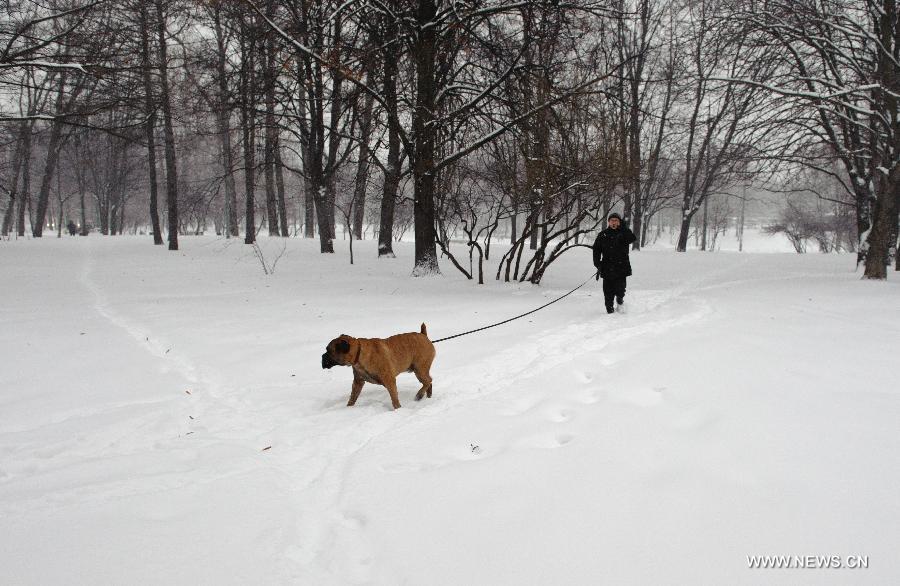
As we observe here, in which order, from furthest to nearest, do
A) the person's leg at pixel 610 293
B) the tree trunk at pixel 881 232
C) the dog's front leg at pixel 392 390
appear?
the tree trunk at pixel 881 232
the person's leg at pixel 610 293
the dog's front leg at pixel 392 390

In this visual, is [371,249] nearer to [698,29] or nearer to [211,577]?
[698,29]

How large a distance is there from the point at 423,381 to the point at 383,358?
1.96ft

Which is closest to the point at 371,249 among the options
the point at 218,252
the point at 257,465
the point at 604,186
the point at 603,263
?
the point at 218,252

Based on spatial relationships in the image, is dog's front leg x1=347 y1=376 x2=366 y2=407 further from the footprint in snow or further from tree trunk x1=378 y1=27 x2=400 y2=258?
tree trunk x1=378 y1=27 x2=400 y2=258

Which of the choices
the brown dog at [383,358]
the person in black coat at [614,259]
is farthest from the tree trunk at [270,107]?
the brown dog at [383,358]

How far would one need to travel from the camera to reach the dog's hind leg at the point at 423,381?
5023 millimetres

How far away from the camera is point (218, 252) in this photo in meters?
21.2

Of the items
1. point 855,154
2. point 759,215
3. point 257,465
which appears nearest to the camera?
point 257,465

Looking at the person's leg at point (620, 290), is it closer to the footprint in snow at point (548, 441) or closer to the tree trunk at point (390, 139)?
the footprint in snow at point (548, 441)

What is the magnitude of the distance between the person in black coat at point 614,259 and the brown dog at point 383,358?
5.44 metres

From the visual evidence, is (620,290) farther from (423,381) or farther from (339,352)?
(339,352)

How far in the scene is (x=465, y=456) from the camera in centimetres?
351

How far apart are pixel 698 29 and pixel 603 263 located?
25.8 feet

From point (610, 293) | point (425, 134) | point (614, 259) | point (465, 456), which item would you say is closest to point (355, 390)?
point (465, 456)
